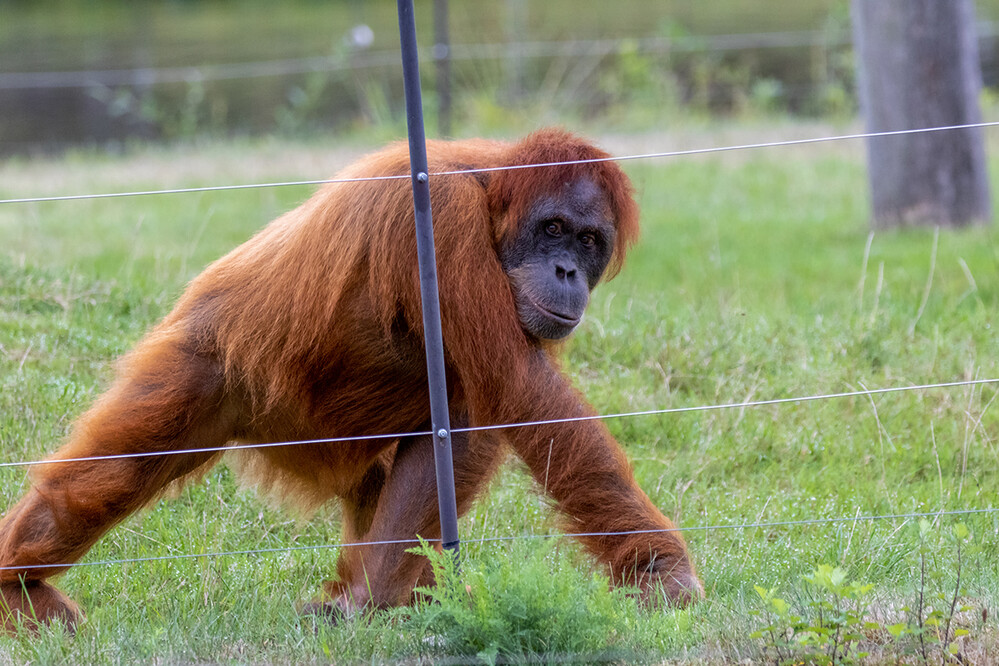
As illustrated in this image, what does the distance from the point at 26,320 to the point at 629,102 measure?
9.65m

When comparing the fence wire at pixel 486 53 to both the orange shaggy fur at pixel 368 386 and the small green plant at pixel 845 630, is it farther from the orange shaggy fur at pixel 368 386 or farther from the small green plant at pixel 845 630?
the small green plant at pixel 845 630

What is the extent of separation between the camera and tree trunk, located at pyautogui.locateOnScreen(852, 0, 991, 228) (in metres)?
7.23

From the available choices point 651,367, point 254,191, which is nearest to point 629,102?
point 254,191

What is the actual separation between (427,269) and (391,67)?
14876 mm

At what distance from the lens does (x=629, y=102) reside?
44.1 feet

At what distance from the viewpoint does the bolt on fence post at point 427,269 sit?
272 cm

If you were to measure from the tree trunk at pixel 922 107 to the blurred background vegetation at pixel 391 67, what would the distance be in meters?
4.74

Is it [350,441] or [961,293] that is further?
[961,293]

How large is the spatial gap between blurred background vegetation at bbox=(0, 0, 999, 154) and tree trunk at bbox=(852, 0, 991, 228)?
4.74 m

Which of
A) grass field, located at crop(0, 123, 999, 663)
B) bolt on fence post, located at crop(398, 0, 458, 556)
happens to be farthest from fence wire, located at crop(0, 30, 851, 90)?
bolt on fence post, located at crop(398, 0, 458, 556)

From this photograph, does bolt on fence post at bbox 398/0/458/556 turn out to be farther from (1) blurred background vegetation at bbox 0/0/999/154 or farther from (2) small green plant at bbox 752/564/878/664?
(1) blurred background vegetation at bbox 0/0/999/154

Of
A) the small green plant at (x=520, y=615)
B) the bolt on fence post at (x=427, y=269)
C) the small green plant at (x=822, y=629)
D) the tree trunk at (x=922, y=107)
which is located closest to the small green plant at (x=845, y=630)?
the small green plant at (x=822, y=629)

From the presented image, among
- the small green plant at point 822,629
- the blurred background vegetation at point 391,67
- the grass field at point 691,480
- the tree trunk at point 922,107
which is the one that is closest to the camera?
the small green plant at point 822,629

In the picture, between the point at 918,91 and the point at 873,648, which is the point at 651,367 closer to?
the point at 873,648
